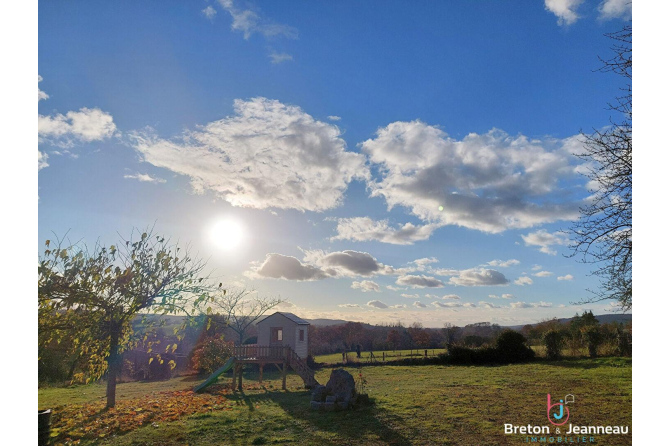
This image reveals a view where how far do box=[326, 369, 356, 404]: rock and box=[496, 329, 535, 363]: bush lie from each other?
701 inches

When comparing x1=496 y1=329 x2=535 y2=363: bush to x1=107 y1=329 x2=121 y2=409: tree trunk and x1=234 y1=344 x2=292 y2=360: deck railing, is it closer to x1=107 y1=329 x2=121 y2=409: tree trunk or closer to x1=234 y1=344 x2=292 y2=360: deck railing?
x1=234 y1=344 x2=292 y2=360: deck railing

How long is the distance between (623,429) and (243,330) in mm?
25767

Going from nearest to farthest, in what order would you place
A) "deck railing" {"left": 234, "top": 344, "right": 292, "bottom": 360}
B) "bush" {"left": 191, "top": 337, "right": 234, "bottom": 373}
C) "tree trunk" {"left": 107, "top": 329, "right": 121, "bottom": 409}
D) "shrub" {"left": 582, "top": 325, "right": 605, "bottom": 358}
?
1. "tree trunk" {"left": 107, "top": 329, "right": 121, "bottom": 409}
2. "deck railing" {"left": 234, "top": 344, "right": 292, "bottom": 360}
3. "shrub" {"left": 582, "top": 325, "right": 605, "bottom": 358}
4. "bush" {"left": 191, "top": 337, "right": 234, "bottom": 373}

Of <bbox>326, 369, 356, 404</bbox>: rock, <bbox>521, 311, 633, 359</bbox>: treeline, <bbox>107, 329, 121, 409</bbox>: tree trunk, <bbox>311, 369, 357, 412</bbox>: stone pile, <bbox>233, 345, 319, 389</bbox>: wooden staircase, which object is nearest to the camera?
<bbox>311, 369, 357, 412</bbox>: stone pile

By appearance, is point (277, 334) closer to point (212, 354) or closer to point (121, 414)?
point (212, 354)

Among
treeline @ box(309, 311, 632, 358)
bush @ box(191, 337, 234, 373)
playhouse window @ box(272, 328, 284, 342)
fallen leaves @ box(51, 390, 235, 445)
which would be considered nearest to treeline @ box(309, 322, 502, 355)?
treeline @ box(309, 311, 632, 358)

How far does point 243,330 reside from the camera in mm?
30375

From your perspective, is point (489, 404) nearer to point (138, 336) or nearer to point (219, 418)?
point (219, 418)

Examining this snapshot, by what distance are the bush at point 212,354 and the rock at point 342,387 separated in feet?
44.1

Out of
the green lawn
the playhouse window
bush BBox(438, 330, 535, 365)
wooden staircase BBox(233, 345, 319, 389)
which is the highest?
wooden staircase BBox(233, 345, 319, 389)

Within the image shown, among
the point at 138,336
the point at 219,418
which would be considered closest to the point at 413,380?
the point at 219,418

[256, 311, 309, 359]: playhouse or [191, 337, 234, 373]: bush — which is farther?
[256, 311, 309, 359]: playhouse

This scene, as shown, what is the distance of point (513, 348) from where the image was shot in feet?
86.2

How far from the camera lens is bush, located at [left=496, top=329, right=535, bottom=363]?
26062mm
